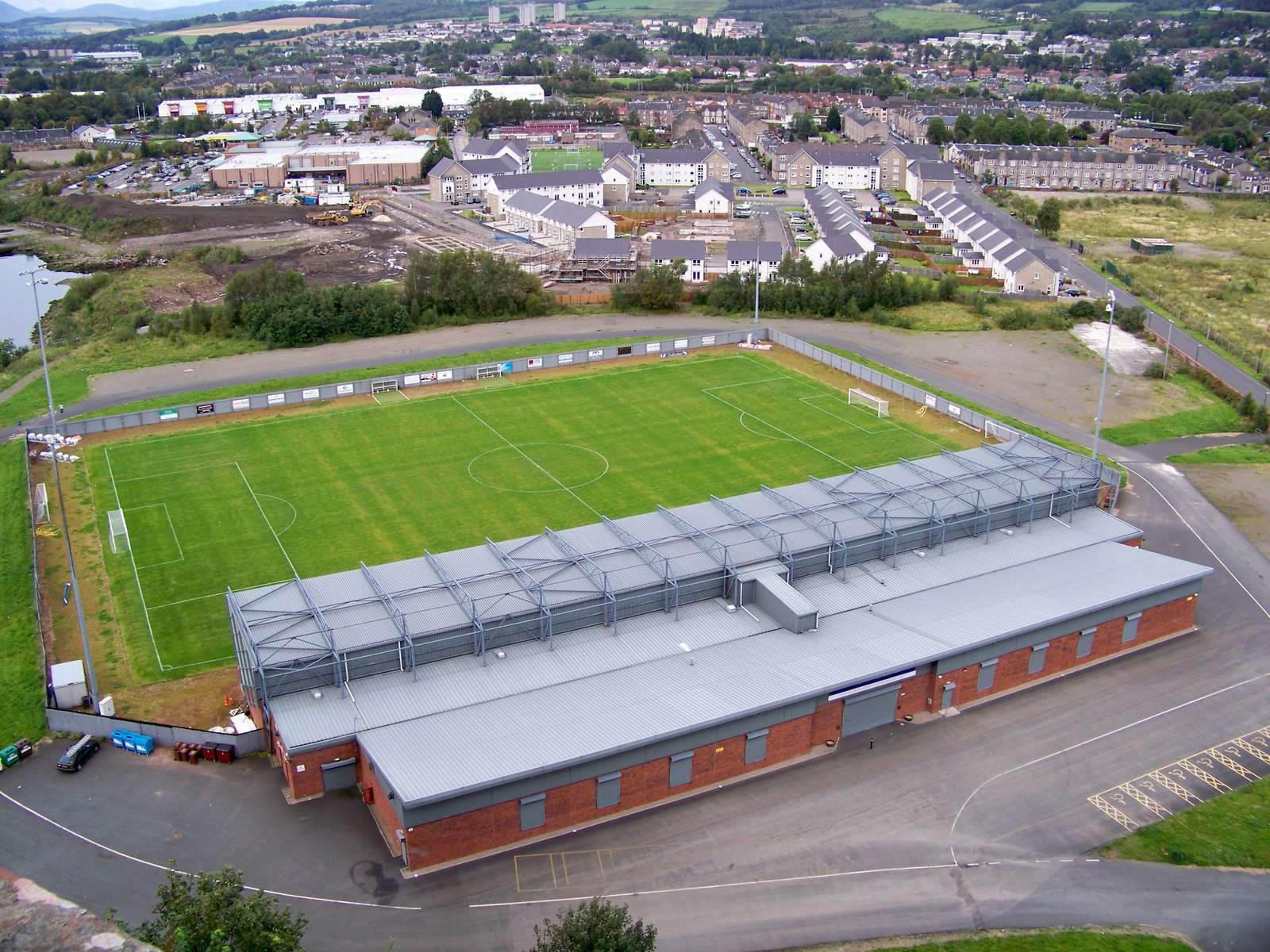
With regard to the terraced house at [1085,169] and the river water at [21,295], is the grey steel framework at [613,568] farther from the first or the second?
the terraced house at [1085,169]

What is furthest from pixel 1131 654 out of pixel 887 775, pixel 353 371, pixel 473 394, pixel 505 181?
pixel 505 181

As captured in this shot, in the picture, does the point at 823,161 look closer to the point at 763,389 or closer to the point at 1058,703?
the point at 763,389

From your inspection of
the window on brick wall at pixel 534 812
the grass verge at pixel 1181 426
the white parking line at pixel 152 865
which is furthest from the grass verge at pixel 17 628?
the grass verge at pixel 1181 426

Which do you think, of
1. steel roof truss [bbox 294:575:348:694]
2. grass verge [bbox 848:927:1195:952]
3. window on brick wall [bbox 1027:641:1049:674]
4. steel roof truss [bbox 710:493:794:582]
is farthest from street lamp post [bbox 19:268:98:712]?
window on brick wall [bbox 1027:641:1049:674]

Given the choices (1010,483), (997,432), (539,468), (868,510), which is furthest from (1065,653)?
(539,468)

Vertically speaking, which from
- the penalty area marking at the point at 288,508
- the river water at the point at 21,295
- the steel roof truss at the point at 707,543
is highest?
the steel roof truss at the point at 707,543

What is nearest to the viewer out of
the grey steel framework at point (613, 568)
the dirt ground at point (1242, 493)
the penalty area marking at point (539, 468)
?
the grey steel framework at point (613, 568)

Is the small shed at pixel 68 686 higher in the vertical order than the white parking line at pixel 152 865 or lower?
higher
